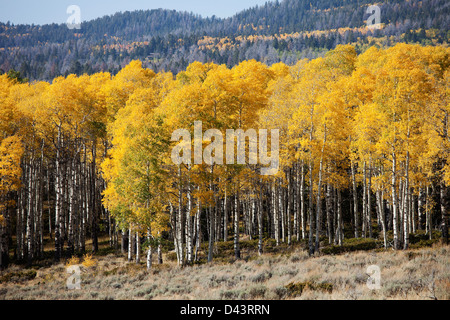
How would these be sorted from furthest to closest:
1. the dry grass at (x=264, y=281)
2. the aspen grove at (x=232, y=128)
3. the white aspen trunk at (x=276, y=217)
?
1. the white aspen trunk at (x=276, y=217)
2. the aspen grove at (x=232, y=128)
3. the dry grass at (x=264, y=281)

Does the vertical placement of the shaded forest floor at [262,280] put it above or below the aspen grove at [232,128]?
below

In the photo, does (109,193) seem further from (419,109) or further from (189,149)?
(419,109)

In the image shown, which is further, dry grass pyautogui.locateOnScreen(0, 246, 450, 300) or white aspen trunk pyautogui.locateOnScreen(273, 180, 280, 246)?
white aspen trunk pyautogui.locateOnScreen(273, 180, 280, 246)

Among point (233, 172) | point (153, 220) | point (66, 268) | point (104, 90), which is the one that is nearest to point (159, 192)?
point (153, 220)

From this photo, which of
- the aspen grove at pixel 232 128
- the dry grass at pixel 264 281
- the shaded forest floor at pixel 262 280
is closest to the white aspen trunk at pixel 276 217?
the aspen grove at pixel 232 128

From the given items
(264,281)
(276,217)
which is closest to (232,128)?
(276,217)

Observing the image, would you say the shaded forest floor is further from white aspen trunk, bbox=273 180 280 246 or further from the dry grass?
white aspen trunk, bbox=273 180 280 246

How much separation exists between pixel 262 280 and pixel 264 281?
284 mm

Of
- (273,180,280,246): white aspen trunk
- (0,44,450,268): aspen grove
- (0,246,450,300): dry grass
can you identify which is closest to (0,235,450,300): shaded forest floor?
(0,246,450,300): dry grass

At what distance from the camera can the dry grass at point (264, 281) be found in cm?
959

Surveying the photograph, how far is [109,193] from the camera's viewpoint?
1778 centimetres

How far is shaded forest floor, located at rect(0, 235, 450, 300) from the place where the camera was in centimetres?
969

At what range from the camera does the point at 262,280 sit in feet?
41.9

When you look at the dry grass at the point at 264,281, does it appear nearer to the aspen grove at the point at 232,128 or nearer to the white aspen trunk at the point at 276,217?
the aspen grove at the point at 232,128
